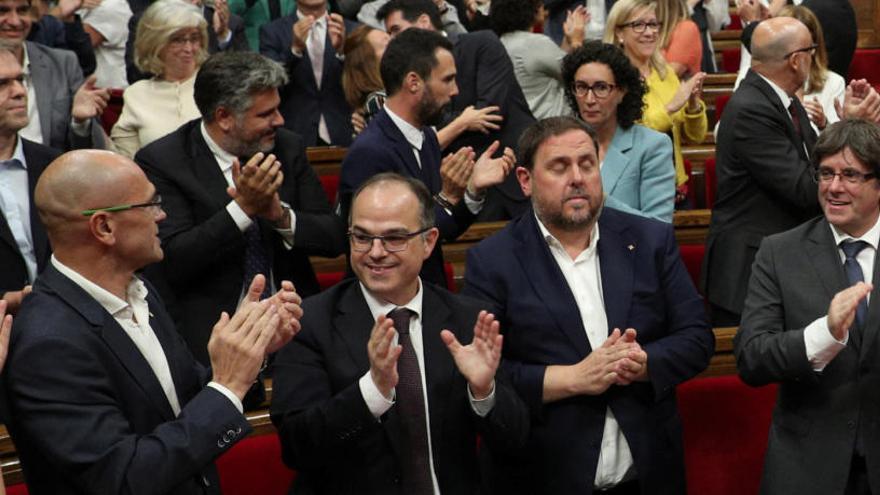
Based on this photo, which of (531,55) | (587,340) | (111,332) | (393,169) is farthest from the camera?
(531,55)

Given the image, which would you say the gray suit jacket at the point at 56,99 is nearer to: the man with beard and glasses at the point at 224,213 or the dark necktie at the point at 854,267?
the man with beard and glasses at the point at 224,213

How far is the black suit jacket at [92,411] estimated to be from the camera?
6.17 feet

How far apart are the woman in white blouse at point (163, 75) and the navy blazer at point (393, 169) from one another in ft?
2.59

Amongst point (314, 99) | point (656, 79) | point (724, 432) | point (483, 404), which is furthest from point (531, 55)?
point (483, 404)

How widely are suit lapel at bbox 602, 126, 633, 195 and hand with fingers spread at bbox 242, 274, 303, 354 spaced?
1.27m

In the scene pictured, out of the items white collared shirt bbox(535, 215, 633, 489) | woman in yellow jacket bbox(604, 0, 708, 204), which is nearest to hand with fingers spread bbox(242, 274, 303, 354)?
white collared shirt bbox(535, 215, 633, 489)

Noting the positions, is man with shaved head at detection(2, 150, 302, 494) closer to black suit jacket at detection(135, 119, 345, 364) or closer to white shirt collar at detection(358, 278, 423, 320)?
white shirt collar at detection(358, 278, 423, 320)

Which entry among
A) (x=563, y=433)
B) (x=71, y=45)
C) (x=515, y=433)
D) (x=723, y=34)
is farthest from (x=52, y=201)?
(x=723, y=34)

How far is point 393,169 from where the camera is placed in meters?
3.11

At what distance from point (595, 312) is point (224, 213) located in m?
0.81

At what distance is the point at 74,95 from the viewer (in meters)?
3.69

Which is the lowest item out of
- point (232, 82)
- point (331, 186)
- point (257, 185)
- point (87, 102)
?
point (331, 186)

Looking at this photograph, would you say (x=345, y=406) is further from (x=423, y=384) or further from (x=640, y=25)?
(x=640, y=25)

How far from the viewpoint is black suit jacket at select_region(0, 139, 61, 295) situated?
292 centimetres
